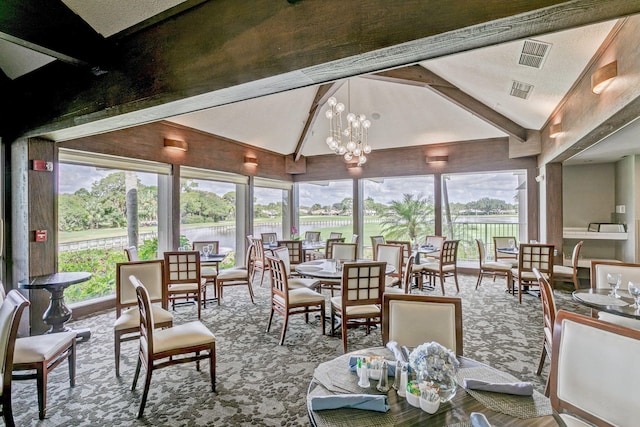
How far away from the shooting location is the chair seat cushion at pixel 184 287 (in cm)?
439

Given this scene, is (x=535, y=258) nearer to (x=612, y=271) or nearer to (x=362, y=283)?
(x=612, y=271)

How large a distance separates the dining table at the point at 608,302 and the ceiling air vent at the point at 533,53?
2.44 meters

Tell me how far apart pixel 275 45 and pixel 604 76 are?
9.56 ft

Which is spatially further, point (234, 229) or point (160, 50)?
point (234, 229)

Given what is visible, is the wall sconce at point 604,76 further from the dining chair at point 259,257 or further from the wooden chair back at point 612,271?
the dining chair at point 259,257

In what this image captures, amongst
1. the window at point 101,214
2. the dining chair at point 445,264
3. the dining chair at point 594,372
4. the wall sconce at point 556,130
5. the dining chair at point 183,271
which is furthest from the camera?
the dining chair at point 445,264

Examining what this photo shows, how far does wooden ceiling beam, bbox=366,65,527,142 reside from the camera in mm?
5117

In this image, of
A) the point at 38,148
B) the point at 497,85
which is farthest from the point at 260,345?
the point at 497,85

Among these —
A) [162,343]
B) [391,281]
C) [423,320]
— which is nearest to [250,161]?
[391,281]

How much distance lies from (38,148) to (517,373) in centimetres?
568

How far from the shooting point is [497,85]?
4.46m

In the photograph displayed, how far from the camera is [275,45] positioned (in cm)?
189

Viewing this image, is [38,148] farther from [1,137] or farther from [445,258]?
[445,258]

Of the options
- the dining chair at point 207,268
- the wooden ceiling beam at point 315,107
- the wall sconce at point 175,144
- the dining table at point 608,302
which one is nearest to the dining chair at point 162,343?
the dining chair at point 207,268
